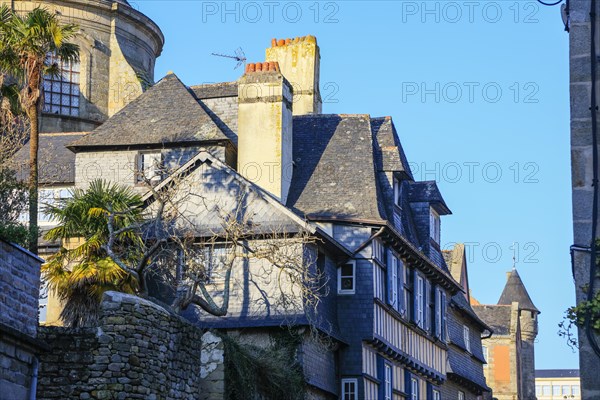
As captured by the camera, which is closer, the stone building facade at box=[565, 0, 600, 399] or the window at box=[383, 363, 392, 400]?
the stone building facade at box=[565, 0, 600, 399]

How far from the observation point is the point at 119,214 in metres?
26.6

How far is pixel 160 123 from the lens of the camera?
32.5m

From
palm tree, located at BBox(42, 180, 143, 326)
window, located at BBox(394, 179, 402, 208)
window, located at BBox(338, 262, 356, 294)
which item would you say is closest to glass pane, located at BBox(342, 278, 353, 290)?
window, located at BBox(338, 262, 356, 294)

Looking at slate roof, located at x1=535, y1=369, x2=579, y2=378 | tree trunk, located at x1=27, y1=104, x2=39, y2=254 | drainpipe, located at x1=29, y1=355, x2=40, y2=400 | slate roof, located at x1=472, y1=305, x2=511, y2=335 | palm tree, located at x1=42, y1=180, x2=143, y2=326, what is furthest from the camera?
slate roof, located at x1=535, y1=369, x2=579, y2=378

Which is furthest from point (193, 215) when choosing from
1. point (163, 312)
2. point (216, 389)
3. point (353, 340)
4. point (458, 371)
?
point (458, 371)

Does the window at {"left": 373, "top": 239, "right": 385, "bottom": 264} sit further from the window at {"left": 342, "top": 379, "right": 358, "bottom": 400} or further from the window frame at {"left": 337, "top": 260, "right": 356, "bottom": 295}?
the window at {"left": 342, "top": 379, "right": 358, "bottom": 400}

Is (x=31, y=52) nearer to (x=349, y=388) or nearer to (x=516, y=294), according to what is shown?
(x=349, y=388)

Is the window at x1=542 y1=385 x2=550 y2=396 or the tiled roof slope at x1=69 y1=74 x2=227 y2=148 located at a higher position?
the window at x1=542 y1=385 x2=550 y2=396

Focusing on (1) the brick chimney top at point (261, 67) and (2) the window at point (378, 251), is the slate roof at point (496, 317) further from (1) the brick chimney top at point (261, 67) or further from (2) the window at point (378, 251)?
(1) the brick chimney top at point (261, 67)

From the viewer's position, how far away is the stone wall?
62.8 feet

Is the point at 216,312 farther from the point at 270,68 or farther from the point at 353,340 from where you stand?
the point at 270,68

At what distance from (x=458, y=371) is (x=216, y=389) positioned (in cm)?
1821

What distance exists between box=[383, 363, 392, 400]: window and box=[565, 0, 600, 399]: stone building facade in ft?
62.7

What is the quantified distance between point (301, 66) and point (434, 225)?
617cm
